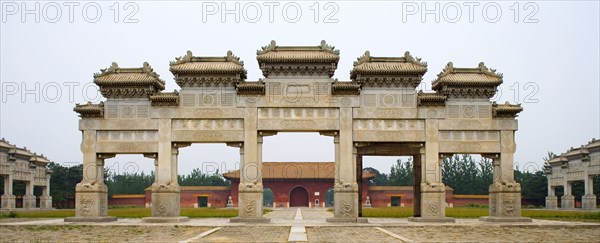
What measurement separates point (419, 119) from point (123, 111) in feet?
42.4

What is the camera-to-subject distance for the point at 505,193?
24.4 meters

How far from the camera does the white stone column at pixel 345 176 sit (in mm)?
23891

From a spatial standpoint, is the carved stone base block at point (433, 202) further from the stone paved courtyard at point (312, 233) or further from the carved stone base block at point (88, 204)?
the carved stone base block at point (88, 204)

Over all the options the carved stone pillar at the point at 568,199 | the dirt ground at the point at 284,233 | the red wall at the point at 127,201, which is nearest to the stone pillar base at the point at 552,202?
the carved stone pillar at the point at 568,199

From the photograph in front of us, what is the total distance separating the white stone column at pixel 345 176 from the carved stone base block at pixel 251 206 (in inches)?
118

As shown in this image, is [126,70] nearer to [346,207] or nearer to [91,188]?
[91,188]

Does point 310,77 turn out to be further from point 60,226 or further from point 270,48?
point 60,226

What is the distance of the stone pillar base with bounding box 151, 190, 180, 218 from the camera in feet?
79.2

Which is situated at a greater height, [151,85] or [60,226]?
[151,85]

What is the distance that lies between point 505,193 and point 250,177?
1098cm

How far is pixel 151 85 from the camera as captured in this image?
24672mm

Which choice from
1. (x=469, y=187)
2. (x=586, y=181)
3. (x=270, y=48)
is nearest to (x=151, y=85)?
(x=270, y=48)

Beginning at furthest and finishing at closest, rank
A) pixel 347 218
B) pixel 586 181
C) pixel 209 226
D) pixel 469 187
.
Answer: pixel 469 187, pixel 586 181, pixel 347 218, pixel 209 226

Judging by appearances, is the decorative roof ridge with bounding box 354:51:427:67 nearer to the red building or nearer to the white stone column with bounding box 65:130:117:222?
the white stone column with bounding box 65:130:117:222
